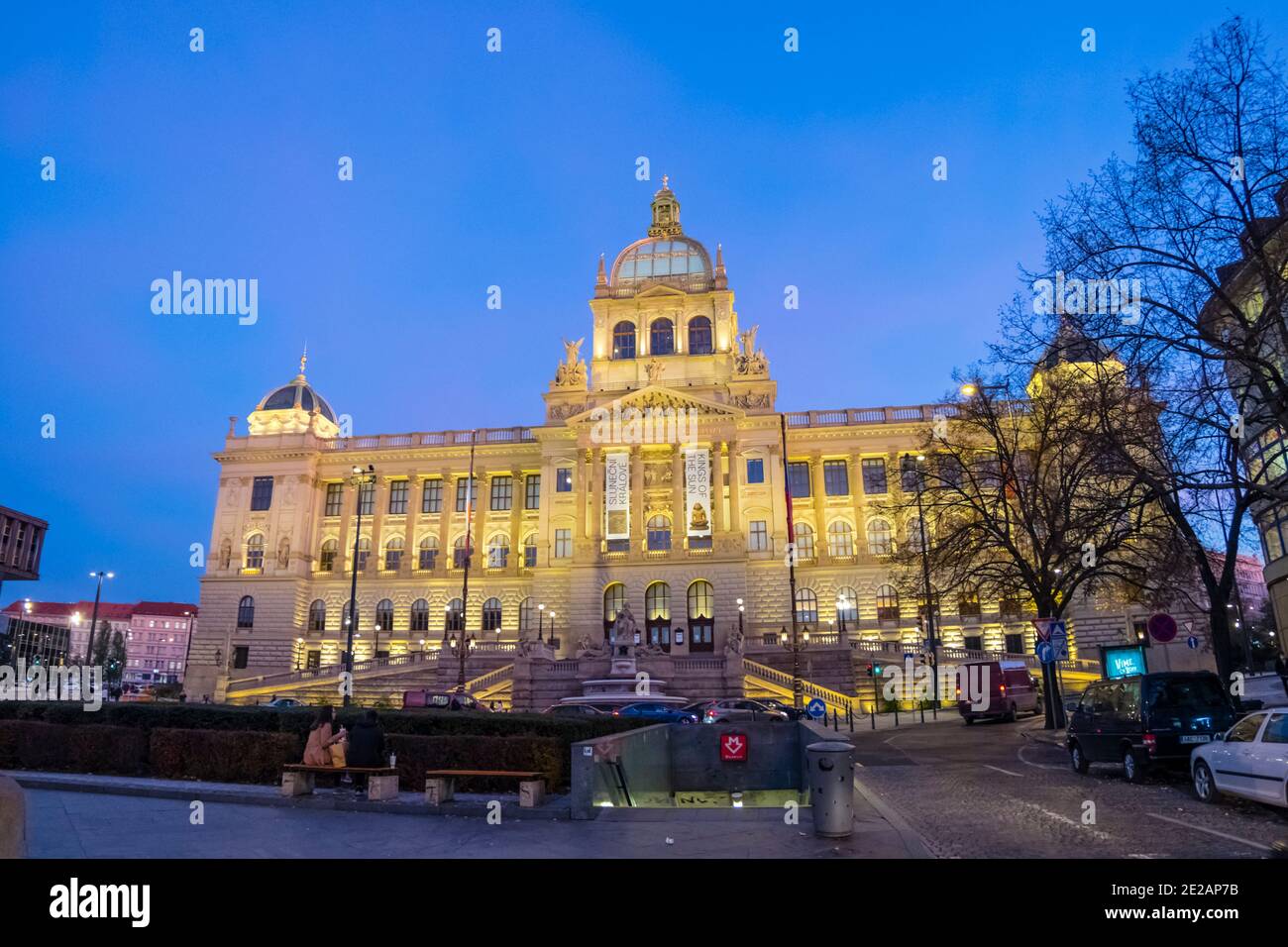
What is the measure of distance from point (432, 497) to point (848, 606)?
3416cm

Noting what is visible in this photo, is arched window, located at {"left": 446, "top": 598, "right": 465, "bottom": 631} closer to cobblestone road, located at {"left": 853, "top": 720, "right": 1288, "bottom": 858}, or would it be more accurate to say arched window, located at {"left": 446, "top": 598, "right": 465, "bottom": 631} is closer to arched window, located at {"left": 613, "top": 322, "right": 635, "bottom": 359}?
arched window, located at {"left": 613, "top": 322, "right": 635, "bottom": 359}

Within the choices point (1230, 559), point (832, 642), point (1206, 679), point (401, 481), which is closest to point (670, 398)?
point (832, 642)

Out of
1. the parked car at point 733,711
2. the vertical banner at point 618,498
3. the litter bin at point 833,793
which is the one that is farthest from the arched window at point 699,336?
the litter bin at point 833,793

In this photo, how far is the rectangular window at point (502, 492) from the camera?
68062 millimetres

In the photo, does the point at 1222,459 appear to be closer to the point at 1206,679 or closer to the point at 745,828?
the point at 1206,679

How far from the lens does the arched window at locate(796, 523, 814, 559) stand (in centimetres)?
6159

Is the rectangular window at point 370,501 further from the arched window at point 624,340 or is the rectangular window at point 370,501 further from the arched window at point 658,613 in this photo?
the arched window at point 658,613

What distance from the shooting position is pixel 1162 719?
15609 millimetres

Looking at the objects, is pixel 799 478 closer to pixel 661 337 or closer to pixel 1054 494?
pixel 661 337

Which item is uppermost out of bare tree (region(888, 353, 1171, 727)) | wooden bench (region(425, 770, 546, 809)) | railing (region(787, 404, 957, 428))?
railing (region(787, 404, 957, 428))

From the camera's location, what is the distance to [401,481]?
70250 millimetres

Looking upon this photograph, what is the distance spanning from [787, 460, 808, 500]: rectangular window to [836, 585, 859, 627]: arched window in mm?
7786

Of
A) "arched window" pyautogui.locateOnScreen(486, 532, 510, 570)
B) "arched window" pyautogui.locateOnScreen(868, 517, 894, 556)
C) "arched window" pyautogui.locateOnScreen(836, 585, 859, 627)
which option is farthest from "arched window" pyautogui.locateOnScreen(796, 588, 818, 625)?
"arched window" pyautogui.locateOnScreen(486, 532, 510, 570)
